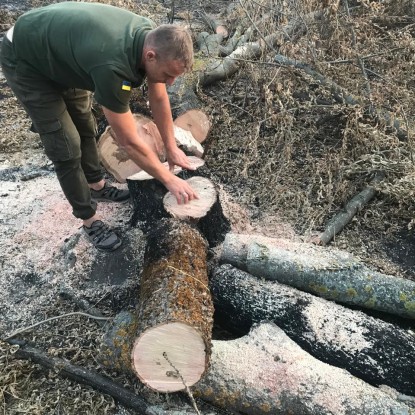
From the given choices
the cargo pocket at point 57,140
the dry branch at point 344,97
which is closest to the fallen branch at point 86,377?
the cargo pocket at point 57,140

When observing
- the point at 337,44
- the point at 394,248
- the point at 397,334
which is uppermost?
the point at 337,44

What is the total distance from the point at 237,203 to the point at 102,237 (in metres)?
1.16

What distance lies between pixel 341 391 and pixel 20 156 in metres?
3.66

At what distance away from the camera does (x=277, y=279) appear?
2.59 m

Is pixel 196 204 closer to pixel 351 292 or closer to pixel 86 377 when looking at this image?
pixel 351 292

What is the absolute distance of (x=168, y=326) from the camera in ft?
6.23

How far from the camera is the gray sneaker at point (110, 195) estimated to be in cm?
362

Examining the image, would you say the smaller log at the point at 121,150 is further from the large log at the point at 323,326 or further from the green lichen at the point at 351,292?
the green lichen at the point at 351,292

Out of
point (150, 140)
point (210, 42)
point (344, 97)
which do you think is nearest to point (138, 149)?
point (150, 140)

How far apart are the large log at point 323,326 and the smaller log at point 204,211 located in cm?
37

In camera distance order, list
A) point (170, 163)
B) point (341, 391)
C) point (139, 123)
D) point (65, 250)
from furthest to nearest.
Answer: point (139, 123) → point (65, 250) → point (170, 163) → point (341, 391)

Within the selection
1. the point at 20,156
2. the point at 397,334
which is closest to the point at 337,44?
the point at 397,334

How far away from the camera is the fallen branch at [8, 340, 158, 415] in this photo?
7.32ft

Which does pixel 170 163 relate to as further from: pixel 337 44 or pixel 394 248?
pixel 337 44
